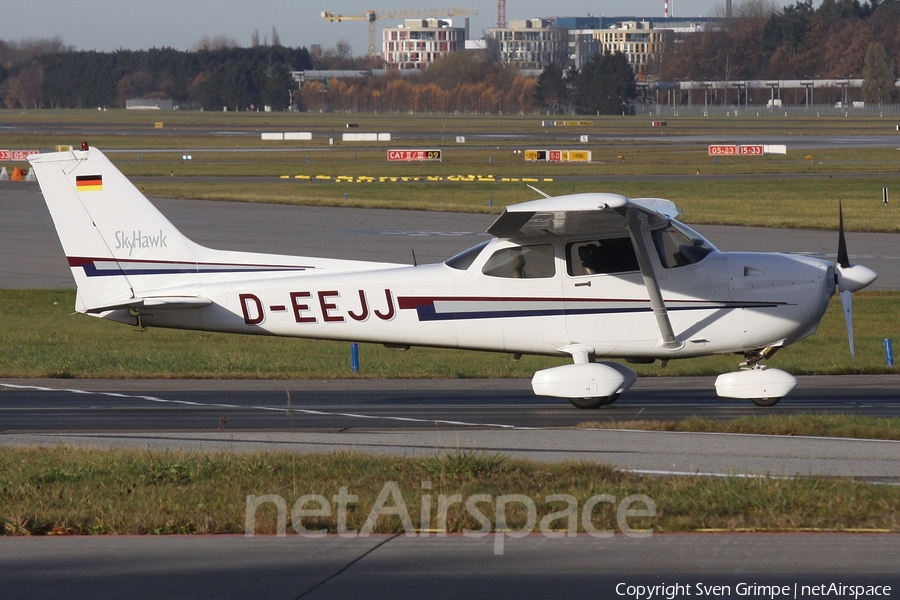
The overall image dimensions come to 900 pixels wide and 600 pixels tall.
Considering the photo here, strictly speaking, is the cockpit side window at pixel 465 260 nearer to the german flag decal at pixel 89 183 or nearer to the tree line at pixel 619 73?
the german flag decal at pixel 89 183

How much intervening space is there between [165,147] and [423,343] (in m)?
77.8

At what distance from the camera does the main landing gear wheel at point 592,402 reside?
43.2 feet

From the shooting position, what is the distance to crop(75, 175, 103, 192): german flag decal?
536 inches

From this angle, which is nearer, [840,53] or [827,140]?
[827,140]

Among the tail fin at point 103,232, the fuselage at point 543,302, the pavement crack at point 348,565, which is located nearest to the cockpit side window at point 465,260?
the fuselage at point 543,302

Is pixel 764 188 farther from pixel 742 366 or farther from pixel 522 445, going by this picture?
pixel 522 445

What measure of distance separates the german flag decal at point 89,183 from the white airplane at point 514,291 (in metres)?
0.02

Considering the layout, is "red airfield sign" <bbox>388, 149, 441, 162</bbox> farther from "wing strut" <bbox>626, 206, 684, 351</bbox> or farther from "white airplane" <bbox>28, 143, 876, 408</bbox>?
"wing strut" <bbox>626, 206, 684, 351</bbox>

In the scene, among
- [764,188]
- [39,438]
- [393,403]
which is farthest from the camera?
[764,188]

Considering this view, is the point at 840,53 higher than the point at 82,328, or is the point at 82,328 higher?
the point at 840,53

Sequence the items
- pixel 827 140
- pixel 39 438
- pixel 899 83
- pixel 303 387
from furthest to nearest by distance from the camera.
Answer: pixel 899 83, pixel 827 140, pixel 303 387, pixel 39 438

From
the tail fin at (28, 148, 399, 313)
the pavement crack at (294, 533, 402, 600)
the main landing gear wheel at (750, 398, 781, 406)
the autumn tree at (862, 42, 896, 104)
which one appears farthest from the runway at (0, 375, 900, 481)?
the autumn tree at (862, 42, 896, 104)

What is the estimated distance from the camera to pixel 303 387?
1573 cm

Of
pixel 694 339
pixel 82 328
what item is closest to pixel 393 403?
pixel 694 339
